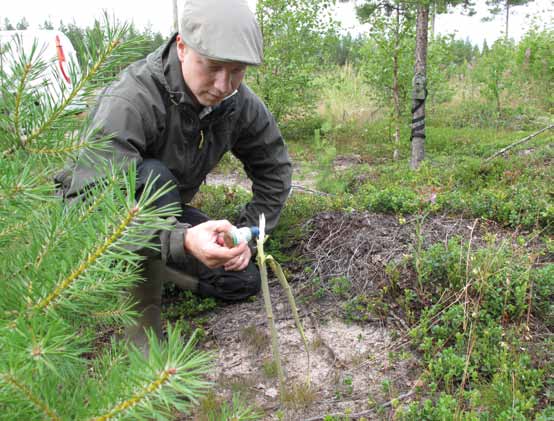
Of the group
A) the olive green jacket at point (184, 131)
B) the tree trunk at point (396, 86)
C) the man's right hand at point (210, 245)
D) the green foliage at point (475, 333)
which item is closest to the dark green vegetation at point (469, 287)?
the green foliage at point (475, 333)

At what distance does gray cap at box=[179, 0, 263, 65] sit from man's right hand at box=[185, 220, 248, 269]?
0.66 meters

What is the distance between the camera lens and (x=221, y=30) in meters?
1.86

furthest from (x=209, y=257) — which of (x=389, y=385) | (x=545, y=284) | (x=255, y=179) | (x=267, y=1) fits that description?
(x=267, y=1)

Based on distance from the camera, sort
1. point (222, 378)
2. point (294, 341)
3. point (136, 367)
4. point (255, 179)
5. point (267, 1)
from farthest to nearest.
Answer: point (267, 1) < point (255, 179) < point (294, 341) < point (222, 378) < point (136, 367)

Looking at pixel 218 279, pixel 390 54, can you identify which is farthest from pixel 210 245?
pixel 390 54

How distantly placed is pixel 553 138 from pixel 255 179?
4.64m

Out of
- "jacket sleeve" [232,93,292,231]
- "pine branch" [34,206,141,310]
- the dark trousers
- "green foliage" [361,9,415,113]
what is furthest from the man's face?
"green foliage" [361,9,415,113]

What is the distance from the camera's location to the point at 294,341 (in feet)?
7.81

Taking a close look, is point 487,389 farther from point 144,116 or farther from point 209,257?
point 144,116

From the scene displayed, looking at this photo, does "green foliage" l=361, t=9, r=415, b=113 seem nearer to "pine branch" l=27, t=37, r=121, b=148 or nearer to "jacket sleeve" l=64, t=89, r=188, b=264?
"jacket sleeve" l=64, t=89, r=188, b=264

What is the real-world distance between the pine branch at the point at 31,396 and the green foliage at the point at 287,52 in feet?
25.1

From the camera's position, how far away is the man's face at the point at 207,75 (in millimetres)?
1980

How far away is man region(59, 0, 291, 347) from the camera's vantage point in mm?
1824

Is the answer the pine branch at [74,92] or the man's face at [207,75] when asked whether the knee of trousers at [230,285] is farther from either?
the pine branch at [74,92]
